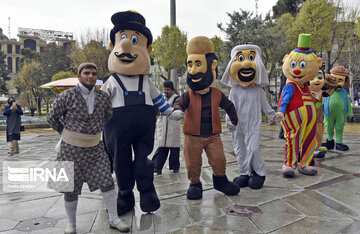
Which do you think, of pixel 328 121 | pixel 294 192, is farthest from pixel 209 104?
pixel 328 121

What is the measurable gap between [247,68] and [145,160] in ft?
6.29

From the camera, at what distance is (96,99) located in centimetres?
286

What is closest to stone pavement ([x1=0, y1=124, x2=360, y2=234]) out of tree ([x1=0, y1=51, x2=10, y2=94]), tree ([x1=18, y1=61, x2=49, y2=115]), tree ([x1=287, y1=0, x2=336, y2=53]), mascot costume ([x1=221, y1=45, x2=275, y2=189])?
mascot costume ([x1=221, y1=45, x2=275, y2=189])

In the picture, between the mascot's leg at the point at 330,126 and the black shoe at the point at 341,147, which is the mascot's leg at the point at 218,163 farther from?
the black shoe at the point at 341,147

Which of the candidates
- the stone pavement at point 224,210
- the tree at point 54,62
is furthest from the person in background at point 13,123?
the tree at point 54,62

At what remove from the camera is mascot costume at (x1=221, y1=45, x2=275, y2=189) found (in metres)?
4.03

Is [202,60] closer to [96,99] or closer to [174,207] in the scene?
[96,99]

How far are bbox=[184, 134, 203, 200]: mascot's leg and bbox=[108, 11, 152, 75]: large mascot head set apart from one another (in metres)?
1.06

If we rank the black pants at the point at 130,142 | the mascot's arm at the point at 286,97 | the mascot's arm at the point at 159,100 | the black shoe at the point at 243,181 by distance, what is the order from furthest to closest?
the mascot's arm at the point at 286,97 → the black shoe at the point at 243,181 → the mascot's arm at the point at 159,100 → the black pants at the point at 130,142

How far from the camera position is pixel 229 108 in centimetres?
388

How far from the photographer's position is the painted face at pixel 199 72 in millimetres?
3662

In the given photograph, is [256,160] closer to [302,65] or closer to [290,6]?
[302,65]

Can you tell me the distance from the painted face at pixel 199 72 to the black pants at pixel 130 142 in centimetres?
66

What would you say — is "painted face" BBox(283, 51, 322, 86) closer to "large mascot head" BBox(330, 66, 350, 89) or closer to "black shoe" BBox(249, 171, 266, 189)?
"black shoe" BBox(249, 171, 266, 189)
